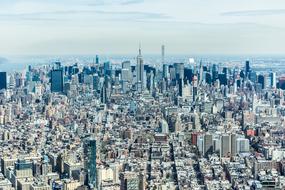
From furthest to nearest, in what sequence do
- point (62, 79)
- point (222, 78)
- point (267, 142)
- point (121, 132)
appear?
point (62, 79) < point (222, 78) < point (121, 132) < point (267, 142)

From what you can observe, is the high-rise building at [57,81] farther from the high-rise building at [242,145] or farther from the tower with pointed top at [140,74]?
the high-rise building at [242,145]

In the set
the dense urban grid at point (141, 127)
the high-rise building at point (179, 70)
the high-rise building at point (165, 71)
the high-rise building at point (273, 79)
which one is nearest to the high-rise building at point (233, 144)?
the dense urban grid at point (141, 127)

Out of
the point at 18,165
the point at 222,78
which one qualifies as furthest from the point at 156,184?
the point at 222,78

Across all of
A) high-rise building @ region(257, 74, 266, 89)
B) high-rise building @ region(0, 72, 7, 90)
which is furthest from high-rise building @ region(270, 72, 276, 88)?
high-rise building @ region(0, 72, 7, 90)

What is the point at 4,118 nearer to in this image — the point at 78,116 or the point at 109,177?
the point at 78,116

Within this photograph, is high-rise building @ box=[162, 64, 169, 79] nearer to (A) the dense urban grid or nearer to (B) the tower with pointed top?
(A) the dense urban grid
